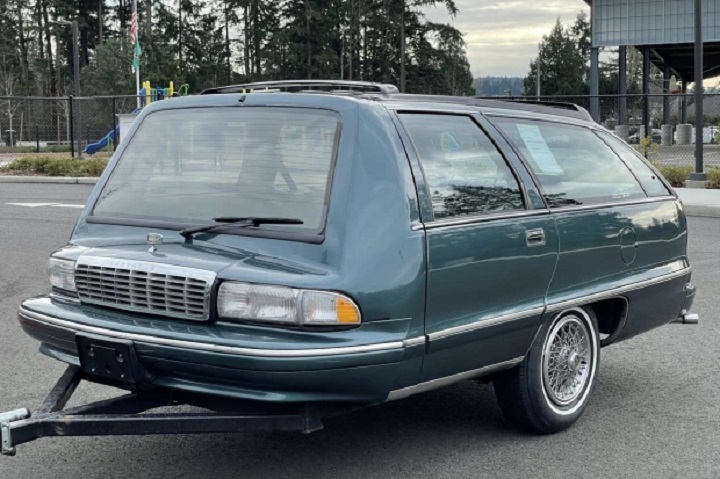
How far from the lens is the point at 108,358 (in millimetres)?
3705

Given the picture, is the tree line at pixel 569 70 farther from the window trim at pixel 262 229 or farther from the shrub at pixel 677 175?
the window trim at pixel 262 229

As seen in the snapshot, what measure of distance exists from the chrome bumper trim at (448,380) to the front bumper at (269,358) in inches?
3.6

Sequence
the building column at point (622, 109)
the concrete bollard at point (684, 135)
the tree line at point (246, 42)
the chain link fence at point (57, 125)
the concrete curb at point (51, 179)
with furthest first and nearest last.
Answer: the tree line at point (246, 42) < the chain link fence at point (57, 125) < the concrete bollard at point (684, 135) < the building column at point (622, 109) < the concrete curb at point (51, 179)

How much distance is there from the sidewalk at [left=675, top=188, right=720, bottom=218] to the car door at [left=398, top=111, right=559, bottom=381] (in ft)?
40.2

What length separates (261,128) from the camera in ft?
13.5

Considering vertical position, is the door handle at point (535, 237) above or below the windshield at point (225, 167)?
below

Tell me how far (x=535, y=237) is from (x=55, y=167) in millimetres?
23260

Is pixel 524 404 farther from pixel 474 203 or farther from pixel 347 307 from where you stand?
pixel 347 307

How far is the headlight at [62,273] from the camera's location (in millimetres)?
4071

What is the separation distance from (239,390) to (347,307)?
0.52 metres

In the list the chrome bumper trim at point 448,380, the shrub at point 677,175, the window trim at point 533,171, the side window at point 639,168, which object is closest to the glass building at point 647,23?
the shrub at point 677,175

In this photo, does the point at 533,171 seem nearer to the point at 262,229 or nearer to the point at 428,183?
the point at 428,183

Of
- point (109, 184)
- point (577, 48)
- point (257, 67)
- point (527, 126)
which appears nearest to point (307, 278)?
point (109, 184)

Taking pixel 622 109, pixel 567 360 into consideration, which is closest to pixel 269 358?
pixel 567 360
